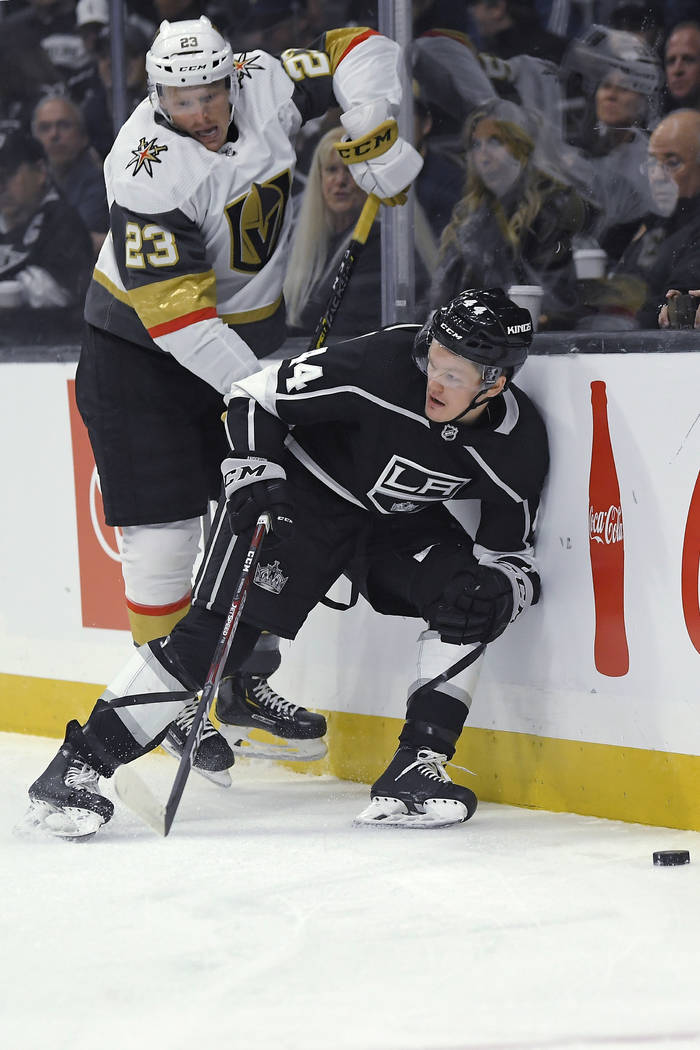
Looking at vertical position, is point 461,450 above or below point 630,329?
below

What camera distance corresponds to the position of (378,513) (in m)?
2.74

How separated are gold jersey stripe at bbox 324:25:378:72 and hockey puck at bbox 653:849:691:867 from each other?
1608mm

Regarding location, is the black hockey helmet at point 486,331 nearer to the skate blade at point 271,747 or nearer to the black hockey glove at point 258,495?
the black hockey glove at point 258,495

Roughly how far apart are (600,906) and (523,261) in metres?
1.44

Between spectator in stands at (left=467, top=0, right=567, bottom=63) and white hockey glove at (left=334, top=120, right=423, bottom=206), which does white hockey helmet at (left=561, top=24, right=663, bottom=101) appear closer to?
spectator in stands at (left=467, top=0, right=567, bottom=63)

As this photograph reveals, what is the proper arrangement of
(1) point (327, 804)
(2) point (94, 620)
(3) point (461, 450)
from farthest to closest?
(2) point (94, 620)
(1) point (327, 804)
(3) point (461, 450)

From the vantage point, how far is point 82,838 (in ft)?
8.44

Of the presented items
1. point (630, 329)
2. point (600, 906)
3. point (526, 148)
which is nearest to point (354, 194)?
point (526, 148)

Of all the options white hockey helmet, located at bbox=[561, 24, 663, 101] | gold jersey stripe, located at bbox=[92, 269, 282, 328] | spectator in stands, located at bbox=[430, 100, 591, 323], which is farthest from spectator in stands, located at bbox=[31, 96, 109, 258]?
white hockey helmet, located at bbox=[561, 24, 663, 101]

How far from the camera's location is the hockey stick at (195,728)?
99.2 inches

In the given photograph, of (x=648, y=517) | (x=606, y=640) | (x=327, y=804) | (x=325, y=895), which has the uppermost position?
(x=648, y=517)

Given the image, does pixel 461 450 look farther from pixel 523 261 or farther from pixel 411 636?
pixel 523 261

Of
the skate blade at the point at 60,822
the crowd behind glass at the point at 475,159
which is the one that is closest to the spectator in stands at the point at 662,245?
the crowd behind glass at the point at 475,159

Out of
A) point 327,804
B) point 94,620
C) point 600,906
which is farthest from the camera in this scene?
point 94,620
